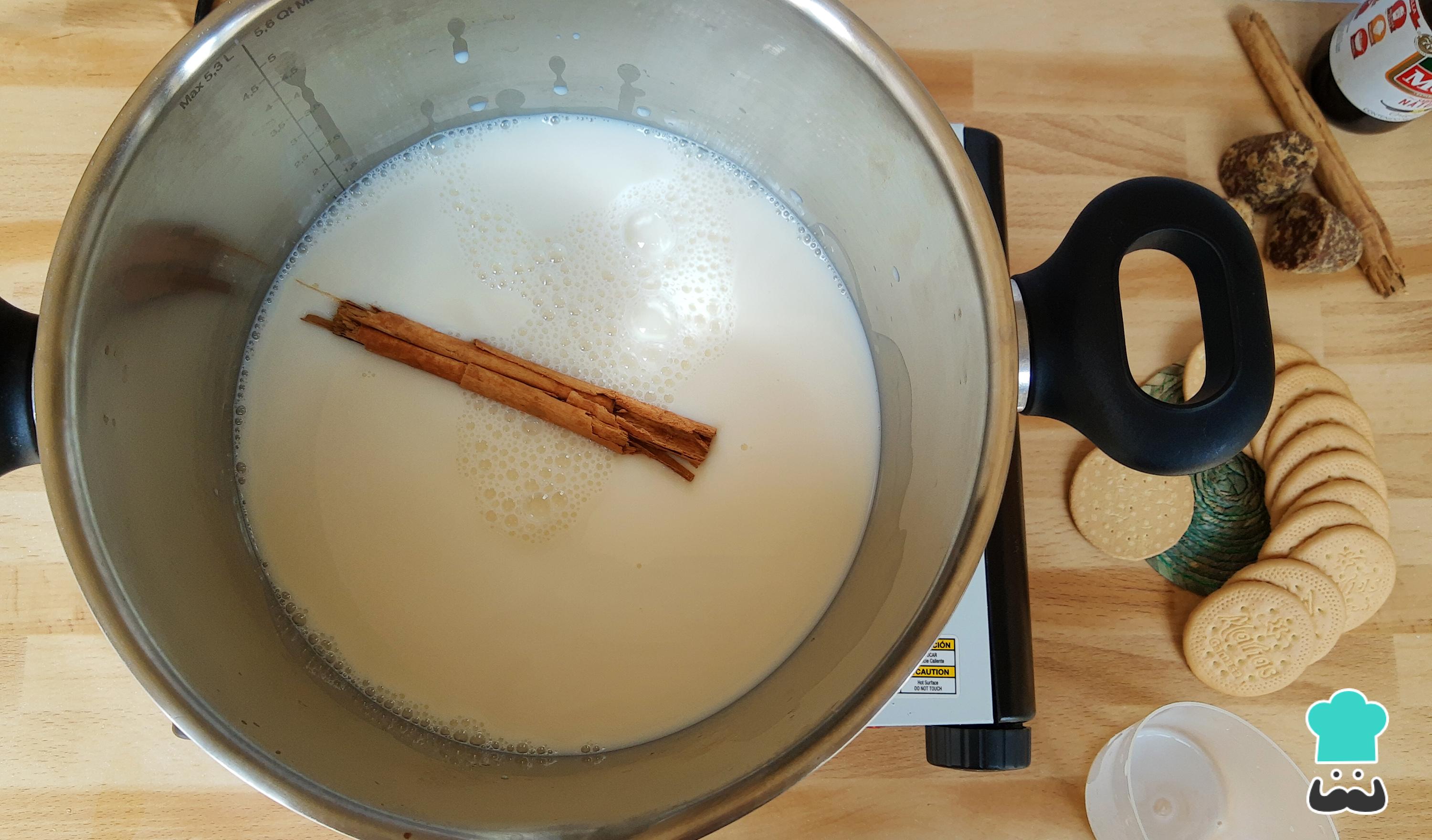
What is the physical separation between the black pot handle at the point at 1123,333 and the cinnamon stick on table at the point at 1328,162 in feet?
1.34

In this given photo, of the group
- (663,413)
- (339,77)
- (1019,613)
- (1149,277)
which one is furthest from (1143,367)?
(339,77)

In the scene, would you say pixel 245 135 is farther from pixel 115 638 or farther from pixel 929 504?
pixel 929 504

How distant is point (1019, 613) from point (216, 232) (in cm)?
66

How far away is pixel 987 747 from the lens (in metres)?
0.62

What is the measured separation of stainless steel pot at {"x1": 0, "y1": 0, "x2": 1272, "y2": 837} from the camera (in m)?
0.46

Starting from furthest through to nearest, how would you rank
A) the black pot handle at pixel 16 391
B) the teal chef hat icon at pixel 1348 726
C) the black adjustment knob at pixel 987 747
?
the teal chef hat icon at pixel 1348 726 → the black adjustment knob at pixel 987 747 → the black pot handle at pixel 16 391

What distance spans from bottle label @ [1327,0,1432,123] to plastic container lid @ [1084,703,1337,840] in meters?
0.57

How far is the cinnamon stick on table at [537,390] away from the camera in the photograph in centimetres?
64

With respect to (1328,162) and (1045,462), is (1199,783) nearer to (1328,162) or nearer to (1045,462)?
(1045,462)

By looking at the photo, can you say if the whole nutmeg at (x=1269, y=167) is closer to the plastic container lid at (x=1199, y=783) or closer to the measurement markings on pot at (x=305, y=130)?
the plastic container lid at (x=1199, y=783)

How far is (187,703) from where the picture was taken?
441 millimetres

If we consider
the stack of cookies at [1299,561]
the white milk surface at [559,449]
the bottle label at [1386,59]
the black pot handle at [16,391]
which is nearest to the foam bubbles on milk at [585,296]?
the white milk surface at [559,449]

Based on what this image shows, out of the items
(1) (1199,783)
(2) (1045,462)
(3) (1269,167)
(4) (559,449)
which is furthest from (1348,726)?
(4) (559,449)

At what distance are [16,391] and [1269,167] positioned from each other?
96 centimetres
